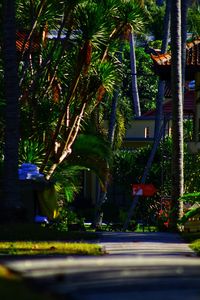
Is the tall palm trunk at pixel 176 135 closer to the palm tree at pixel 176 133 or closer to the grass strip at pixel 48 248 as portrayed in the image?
the palm tree at pixel 176 133

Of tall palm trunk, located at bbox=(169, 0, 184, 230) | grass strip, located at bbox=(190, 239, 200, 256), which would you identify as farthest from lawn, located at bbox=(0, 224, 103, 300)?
tall palm trunk, located at bbox=(169, 0, 184, 230)

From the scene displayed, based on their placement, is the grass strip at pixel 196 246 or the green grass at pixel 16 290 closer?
the green grass at pixel 16 290

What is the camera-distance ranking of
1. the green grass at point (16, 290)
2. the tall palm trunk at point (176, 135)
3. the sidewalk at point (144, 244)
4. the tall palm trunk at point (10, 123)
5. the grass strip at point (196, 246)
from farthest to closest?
the tall palm trunk at point (176, 135) → the tall palm trunk at point (10, 123) → the grass strip at point (196, 246) → the sidewalk at point (144, 244) → the green grass at point (16, 290)

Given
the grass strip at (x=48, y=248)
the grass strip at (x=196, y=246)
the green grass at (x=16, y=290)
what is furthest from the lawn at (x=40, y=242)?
the green grass at (x=16, y=290)

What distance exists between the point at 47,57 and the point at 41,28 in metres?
1.52

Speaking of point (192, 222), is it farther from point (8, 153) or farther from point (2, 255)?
point (2, 255)

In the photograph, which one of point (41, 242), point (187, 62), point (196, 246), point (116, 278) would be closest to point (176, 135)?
point (196, 246)

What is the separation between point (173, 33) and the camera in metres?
24.1

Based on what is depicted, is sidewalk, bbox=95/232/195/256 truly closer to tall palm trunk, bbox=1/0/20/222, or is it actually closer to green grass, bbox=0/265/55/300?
tall palm trunk, bbox=1/0/20/222

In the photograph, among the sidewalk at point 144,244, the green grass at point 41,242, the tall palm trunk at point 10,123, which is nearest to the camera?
the green grass at point 41,242

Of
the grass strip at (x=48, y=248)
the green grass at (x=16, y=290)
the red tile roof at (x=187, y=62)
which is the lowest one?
the green grass at (x=16, y=290)

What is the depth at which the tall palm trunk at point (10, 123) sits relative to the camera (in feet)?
65.0

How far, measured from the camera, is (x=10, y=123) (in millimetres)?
20250

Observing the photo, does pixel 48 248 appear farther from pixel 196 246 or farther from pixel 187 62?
pixel 187 62
